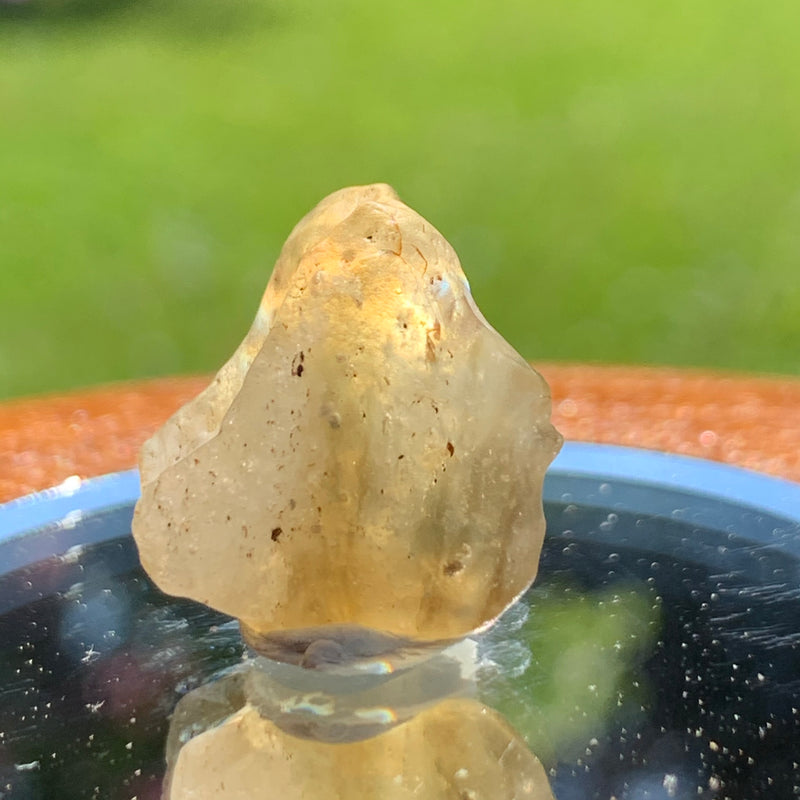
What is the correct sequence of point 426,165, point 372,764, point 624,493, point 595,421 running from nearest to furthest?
1. point 372,764
2. point 624,493
3. point 595,421
4. point 426,165

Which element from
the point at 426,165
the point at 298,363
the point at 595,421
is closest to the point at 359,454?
the point at 298,363

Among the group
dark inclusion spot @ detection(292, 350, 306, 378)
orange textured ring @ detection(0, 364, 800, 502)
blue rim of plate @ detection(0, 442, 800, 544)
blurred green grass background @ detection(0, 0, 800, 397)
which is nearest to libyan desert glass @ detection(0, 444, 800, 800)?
blue rim of plate @ detection(0, 442, 800, 544)

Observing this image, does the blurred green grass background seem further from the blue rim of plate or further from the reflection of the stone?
the reflection of the stone

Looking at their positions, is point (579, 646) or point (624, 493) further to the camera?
point (624, 493)

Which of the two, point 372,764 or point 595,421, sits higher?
point 372,764

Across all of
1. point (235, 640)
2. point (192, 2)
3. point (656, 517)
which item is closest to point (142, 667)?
point (235, 640)

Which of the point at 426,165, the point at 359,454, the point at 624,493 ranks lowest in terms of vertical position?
the point at 426,165

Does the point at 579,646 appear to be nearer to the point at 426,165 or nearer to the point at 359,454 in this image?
the point at 359,454
